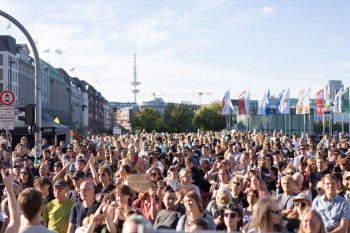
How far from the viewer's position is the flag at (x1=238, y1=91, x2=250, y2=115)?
55062mm

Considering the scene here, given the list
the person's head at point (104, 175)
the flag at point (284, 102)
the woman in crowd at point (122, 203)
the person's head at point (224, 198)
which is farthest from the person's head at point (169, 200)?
the flag at point (284, 102)

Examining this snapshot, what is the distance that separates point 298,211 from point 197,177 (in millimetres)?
4774

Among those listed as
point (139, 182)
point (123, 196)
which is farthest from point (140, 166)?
point (123, 196)

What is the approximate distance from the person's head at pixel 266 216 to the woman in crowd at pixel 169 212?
74.4 inches

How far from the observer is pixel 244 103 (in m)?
55.4

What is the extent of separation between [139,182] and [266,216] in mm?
3379

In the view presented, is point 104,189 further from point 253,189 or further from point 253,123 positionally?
point 253,123

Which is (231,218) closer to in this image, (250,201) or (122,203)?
(122,203)

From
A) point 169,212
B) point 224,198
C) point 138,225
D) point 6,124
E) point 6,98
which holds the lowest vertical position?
point 169,212

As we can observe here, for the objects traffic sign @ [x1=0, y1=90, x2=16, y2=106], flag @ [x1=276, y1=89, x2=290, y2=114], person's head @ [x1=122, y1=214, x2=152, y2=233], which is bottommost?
person's head @ [x1=122, y1=214, x2=152, y2=233]

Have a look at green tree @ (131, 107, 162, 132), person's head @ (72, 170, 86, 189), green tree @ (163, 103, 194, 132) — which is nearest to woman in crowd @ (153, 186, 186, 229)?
person's head @ (72, 170, 86, 189)

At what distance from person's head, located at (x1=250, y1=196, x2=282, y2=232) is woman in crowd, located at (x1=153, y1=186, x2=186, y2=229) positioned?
1.89 m

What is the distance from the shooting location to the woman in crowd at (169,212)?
7.52 m

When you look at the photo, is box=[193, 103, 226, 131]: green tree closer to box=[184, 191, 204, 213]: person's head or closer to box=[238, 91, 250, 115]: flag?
box=[238, 91, 250, 115]: flag
